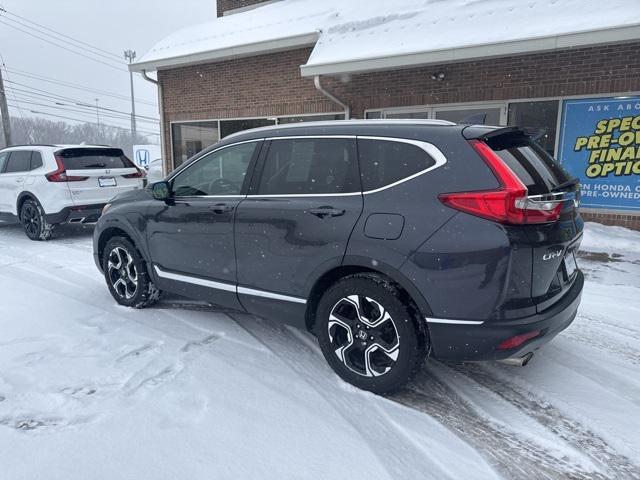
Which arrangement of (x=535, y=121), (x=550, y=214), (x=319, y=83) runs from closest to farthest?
(x=550, y=214) < (x=535, y=121) < (x=319, y=83)

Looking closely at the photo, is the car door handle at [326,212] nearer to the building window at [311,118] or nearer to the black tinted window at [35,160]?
the black tinted window at [35,160]

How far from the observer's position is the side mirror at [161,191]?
3.93m

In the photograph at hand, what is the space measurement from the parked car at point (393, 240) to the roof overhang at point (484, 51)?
4.50 metres

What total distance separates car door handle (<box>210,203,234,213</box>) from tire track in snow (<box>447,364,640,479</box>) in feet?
6.60

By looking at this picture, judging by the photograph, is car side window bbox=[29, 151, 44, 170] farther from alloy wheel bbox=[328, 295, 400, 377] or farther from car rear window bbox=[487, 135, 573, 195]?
car rear window bbox=[487, 135, 573, 195]

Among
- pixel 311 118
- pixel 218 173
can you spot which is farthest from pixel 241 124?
pixel 218 173

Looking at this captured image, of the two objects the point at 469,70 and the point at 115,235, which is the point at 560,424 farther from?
the point at 469,70

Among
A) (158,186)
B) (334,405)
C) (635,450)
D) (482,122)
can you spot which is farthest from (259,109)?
(635,450)

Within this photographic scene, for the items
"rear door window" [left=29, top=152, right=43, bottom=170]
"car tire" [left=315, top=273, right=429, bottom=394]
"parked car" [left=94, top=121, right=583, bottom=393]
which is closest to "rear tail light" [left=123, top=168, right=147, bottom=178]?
"rear door window" [left=29, top=152, right=43, bottom=170]

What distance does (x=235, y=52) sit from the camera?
35.9 feet

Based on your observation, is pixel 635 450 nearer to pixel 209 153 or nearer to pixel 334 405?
pixel 334 405

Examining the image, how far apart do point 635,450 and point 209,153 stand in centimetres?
348

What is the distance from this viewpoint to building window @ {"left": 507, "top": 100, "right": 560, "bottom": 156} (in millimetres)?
8016

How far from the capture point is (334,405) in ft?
9.12
